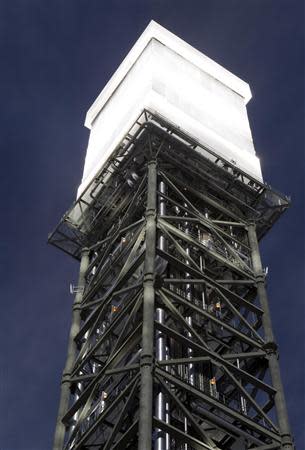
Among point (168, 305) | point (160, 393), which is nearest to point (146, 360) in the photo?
point (160, 393)

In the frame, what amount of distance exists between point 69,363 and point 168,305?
4820 mm

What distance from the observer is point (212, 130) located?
41.8 metres

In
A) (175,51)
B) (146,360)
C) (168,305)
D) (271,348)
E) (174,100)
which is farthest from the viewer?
(175,51)

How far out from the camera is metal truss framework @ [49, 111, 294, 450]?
2630 centimetres

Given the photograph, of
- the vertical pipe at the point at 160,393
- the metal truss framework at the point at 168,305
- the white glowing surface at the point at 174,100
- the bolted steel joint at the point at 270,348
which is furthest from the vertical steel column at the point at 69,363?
the bolted steel joint at the point at 270,348

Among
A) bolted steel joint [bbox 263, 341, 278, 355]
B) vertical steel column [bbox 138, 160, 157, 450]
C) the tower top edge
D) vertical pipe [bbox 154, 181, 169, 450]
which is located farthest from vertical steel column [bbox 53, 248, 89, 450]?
the tower top edge

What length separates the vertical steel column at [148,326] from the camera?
2267 centimetres

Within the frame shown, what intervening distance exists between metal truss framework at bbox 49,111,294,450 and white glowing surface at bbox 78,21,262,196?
1.58 meters

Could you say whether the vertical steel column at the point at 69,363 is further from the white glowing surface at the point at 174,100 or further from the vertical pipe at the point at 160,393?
the white glowing surface at the point at 174,100

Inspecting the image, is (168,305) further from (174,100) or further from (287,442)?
(174,100)

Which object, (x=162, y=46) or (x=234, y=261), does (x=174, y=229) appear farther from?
(x=162, y=46)

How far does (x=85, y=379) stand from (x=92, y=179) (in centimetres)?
1329

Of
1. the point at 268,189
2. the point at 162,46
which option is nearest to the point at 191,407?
the point at 268,189

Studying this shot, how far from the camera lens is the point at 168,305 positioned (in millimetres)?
28828
